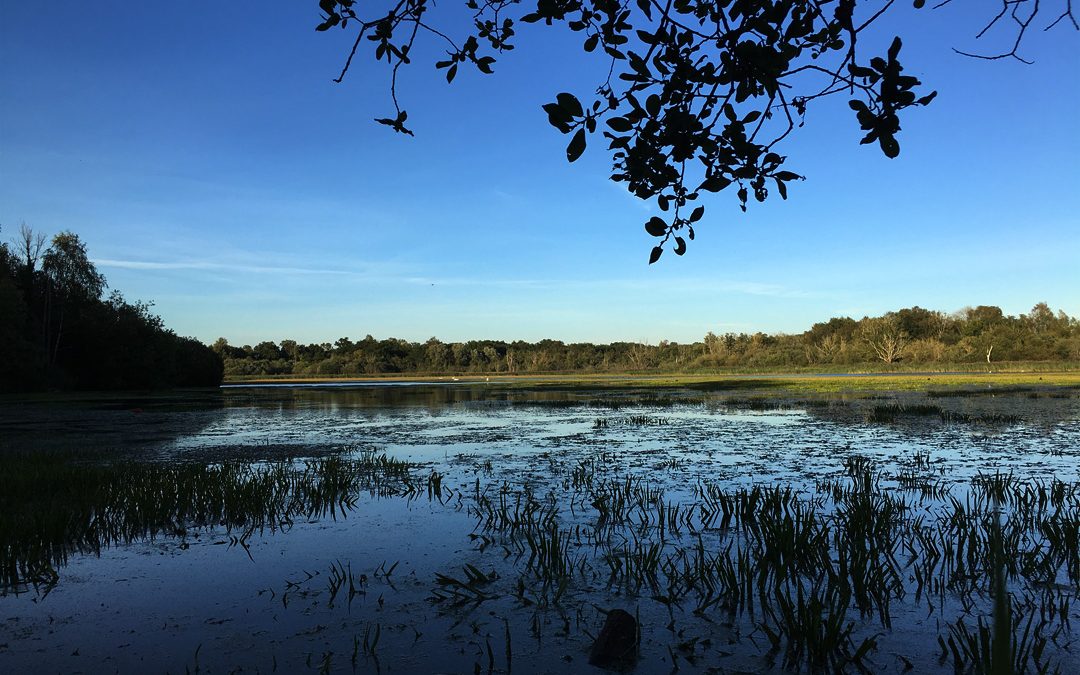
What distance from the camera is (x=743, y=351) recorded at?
11662cm

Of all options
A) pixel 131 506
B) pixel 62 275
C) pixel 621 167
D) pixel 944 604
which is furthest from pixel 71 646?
pixel 62 275

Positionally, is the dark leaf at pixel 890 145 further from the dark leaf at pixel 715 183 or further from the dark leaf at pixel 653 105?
the dark leaf at pixel 653 105

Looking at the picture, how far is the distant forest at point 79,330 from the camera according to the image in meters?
46.9

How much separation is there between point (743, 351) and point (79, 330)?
9647cm

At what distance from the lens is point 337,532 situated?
8406 millimetres

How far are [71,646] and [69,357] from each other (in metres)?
56.3

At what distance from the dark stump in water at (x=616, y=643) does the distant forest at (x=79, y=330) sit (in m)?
50.2

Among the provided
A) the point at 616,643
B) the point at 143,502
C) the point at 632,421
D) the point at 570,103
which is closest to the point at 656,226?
the point at 570,103

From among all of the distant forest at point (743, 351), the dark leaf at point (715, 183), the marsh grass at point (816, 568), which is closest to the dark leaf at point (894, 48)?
the dark leaf at point (715, 183)

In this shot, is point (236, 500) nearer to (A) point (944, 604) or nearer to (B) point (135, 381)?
(A) point (944, 604)

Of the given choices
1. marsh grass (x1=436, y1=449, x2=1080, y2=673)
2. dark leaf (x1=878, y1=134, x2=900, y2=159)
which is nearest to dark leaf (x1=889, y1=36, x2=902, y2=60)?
dark leaf (x1=878, y1=134, x2=900, y2=159)

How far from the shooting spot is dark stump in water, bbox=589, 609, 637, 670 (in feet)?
15.5

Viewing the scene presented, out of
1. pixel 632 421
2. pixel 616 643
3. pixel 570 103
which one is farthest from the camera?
pixel 632 421

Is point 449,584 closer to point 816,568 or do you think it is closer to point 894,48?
point 816,568
